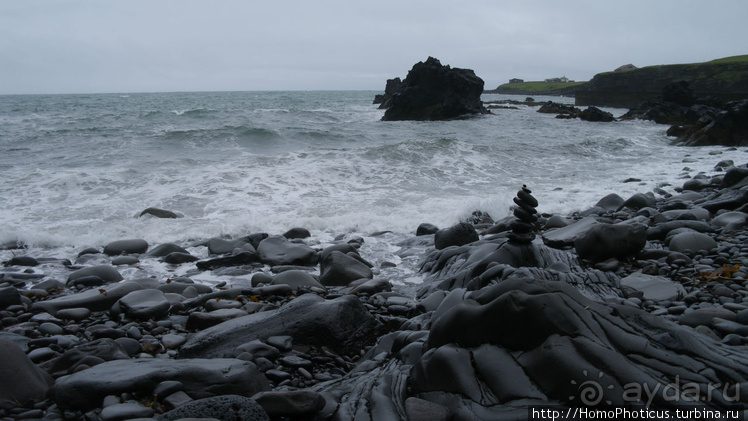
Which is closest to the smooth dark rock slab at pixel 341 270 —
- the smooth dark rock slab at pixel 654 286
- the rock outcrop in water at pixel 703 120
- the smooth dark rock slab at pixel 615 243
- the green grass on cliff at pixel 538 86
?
the smooth dark rock slab at pixel 615 243

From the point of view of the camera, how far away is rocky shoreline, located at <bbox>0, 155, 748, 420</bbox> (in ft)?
7.64

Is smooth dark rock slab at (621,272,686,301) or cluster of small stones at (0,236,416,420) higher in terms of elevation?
smooth dark rock slab at (621,272,686,301)

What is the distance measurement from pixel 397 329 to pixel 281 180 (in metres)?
8.76

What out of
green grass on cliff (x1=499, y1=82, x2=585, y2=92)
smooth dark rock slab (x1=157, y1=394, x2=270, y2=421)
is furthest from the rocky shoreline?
green grass on cliff (x1=499, y1=82, x2=585, y2=92)

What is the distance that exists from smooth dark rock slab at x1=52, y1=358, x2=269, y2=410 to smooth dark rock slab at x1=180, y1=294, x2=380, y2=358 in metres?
0.67

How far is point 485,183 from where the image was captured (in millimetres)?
12625

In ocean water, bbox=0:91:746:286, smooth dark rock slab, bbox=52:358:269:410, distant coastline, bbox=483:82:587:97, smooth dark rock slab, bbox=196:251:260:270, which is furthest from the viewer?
distant coastline, bbox=483:82:587:97

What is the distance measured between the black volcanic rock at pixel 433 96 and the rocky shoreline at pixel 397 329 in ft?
116

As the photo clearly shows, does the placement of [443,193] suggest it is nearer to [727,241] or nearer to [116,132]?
[727,241]

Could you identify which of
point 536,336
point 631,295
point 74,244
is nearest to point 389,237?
point 631,295

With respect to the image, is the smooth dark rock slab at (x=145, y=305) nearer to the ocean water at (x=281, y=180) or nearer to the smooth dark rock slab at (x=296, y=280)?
the smooth dark rock slab at (x=296, y=280)

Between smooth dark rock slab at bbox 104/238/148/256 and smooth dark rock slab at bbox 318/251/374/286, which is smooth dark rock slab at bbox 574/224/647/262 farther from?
smooth dark rock slab at bbox 104/238/148/256

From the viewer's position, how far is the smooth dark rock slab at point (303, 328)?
375 cm

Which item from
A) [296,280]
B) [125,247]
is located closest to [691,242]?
[296,280]
